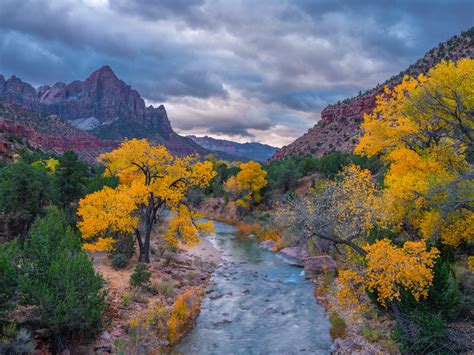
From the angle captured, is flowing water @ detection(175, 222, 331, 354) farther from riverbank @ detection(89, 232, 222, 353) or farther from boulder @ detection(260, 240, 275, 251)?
boulder @ detection(260, 240, 275, 251)

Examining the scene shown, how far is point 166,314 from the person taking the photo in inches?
695

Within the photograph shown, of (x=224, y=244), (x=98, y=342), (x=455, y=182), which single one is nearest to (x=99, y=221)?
(x=98, y=342)

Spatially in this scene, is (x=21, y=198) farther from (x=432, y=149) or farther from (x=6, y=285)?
(x=432, y=149)

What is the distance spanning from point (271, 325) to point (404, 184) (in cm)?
1000

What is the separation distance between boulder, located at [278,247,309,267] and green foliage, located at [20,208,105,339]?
68.3 ft

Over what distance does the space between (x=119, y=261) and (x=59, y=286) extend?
11.2 meters

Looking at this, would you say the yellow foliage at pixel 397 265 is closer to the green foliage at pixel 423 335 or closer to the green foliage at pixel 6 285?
the green foliage at pixel 423 335

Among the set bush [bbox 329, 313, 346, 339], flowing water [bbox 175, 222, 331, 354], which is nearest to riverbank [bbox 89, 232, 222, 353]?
flowing water [bbox 175, 222, 331, 354]

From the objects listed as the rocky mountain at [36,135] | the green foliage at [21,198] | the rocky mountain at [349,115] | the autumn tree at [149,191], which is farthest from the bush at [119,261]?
the rocky mountain at [349,115]

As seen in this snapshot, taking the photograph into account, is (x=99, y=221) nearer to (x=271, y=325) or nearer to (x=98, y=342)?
(x=98, y=342)

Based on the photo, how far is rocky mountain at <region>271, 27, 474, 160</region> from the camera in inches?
2859

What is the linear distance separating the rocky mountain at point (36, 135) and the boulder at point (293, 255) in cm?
4594

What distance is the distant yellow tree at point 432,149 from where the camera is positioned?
48.2 feet

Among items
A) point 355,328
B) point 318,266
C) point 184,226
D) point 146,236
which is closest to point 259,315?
point 355,328
